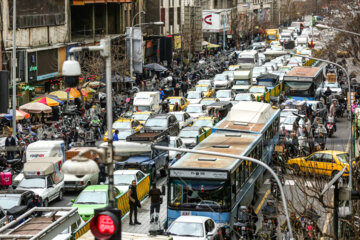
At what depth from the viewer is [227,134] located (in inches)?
1158

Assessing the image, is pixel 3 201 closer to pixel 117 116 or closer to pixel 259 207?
pixel 259 207

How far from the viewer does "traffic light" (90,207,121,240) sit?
984 cm

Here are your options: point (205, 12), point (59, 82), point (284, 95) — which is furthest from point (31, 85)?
point (205, 12)

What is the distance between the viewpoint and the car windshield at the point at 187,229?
20844 millimetres

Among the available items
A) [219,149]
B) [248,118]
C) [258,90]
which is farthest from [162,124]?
[258,90]

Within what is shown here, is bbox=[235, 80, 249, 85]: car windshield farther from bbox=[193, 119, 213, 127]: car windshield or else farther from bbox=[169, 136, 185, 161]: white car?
bbox=[169, 136, 185, 161]: white car

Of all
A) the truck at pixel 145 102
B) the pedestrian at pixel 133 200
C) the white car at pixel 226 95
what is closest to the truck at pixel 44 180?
the pedestrian at pixel 133 200

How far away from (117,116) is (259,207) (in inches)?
805

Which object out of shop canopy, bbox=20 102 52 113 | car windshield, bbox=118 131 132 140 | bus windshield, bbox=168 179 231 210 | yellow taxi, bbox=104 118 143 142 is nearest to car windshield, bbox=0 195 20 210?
bus windshield, bbox=168 179 231 210

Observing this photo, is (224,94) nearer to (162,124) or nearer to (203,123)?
(203,123)

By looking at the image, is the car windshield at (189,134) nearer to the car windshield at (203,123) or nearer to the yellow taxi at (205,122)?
the yellow taxi at (205,122)

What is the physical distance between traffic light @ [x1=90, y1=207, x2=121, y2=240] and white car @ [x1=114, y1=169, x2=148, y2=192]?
1779 cm

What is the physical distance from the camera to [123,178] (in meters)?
28.5

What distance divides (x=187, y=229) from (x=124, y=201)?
6.16 metres
